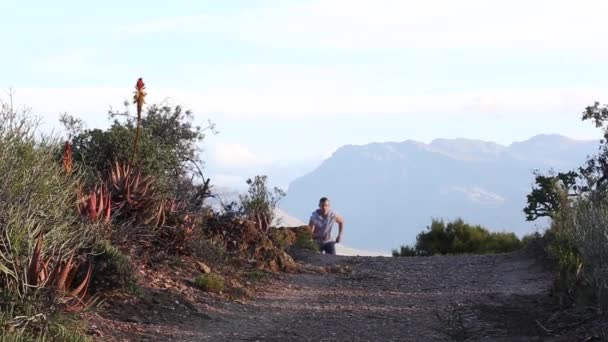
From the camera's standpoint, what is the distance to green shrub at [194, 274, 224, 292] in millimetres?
12352

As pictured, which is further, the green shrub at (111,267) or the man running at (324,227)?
the man running at (324,227)

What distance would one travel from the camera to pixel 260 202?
18.8m

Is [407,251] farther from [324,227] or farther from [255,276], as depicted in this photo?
[255,276]

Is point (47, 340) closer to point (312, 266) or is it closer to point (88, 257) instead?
point (88, 257)

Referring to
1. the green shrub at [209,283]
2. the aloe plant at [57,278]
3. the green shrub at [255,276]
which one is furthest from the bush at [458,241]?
the aloe plant at [57,278]

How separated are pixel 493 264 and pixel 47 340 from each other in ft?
34.8

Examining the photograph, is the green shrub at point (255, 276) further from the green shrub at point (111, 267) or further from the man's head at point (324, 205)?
the man's head at point (324, 205)

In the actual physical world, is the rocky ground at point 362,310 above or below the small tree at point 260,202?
below

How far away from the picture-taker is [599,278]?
9.44m

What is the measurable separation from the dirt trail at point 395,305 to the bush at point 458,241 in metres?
5.88

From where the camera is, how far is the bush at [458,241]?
23594mm

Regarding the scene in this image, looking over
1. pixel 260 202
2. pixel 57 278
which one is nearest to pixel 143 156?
pixel 260 202

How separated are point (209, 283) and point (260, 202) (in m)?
6.52

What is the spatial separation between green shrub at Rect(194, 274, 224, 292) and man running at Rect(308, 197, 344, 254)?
23.2 feet
